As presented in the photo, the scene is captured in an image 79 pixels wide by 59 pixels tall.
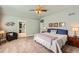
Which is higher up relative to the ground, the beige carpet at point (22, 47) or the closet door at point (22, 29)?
the closet door at point (22, 29)

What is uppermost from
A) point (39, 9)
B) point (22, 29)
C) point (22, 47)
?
point (39, 9)

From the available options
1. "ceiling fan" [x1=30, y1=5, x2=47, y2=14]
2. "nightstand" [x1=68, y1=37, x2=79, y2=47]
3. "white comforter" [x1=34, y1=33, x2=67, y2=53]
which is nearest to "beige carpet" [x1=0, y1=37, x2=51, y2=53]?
"white comforter" [x1=34, y1=33, x2=67, y2=53]

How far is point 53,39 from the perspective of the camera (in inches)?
68.9

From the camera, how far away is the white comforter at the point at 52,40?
171cm

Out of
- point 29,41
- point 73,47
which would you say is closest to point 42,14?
point 29,41

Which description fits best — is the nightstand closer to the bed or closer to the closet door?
the bed

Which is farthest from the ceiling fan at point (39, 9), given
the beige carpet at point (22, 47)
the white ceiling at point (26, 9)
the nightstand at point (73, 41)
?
the nightstand at point (73, 41)

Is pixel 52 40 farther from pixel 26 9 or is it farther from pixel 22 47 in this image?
pixel 26 9

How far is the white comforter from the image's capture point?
1714mm

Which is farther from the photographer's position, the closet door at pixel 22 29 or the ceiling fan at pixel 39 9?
the closet door at pixel 22 29

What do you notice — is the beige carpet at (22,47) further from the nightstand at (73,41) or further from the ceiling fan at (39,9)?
the ceiling fan at (39,9)

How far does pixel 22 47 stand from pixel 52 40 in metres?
0.55

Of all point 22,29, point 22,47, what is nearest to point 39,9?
point 22,29
